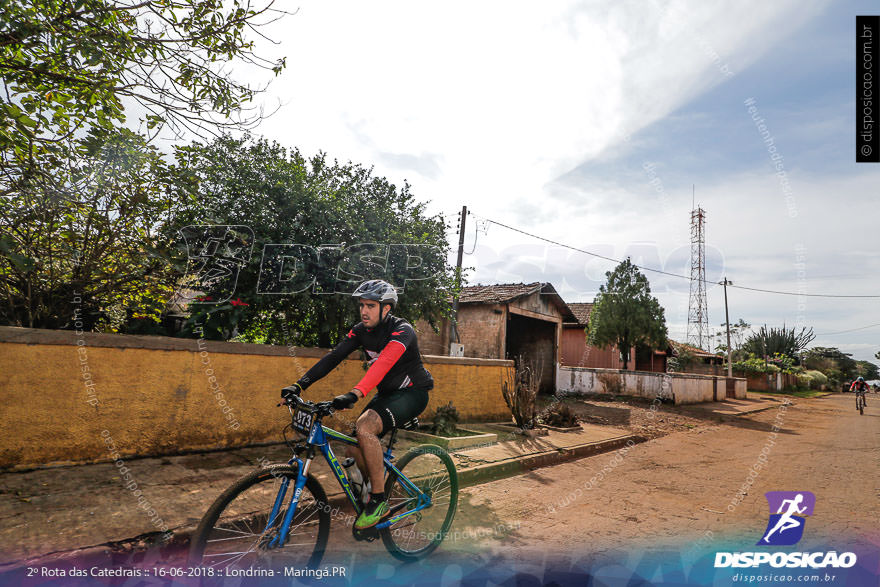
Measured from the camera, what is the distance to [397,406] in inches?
143

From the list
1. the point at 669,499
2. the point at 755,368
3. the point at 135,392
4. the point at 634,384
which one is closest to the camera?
the point at 135,392

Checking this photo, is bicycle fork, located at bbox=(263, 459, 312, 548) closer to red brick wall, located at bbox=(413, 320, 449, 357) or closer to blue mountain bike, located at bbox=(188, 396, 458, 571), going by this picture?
blue mountain bike, located at bbox=(188, 396, 458, 571)

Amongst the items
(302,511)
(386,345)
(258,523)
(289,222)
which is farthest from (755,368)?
(258,523)

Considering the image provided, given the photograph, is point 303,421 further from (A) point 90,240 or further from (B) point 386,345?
(A) point 90,240

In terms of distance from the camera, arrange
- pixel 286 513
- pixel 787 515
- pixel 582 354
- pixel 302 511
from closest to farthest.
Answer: pixel 286 513 < pixel 302 511 < pixel 787 515 < pixel 582 354

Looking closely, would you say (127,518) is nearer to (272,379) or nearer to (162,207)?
(272,379)

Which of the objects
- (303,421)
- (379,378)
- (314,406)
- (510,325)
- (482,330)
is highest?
(510,325)

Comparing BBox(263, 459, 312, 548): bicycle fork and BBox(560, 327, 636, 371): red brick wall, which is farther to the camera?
BBox(560, 327, 636, 371): red brick wall

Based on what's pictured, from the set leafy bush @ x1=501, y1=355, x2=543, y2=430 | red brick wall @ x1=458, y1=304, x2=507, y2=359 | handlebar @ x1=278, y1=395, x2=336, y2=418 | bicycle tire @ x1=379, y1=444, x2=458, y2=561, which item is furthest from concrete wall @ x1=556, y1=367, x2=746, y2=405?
handlebar @ x1=278, y1=395, x2=336, y2=418

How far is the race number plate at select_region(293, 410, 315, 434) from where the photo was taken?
3006 millimetres

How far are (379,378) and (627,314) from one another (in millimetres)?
18938

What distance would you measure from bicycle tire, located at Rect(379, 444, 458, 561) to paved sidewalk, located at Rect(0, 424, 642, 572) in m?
1.23

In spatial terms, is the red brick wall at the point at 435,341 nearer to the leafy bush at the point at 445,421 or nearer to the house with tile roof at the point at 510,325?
the house with tile roof at the point at 510,325

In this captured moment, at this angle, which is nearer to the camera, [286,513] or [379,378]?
[286,513]
